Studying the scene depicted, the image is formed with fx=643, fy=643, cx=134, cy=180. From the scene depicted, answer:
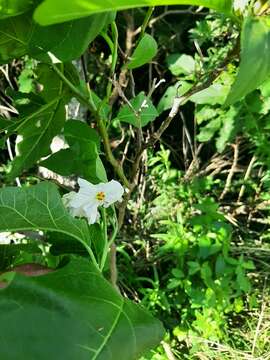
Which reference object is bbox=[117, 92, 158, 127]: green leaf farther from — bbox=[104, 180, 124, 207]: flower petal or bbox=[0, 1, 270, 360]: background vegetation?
bbox=[0, 1, 270, 360]: background vegetation

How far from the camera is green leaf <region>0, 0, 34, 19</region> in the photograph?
539 mm

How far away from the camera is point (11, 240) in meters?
1.99

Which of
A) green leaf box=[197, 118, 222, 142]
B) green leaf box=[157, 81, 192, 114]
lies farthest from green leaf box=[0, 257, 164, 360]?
green leaf box=[197, 118, 222, 142]

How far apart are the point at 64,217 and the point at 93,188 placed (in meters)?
0.07

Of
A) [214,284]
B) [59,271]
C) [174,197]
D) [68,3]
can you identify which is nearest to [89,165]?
[59,271]

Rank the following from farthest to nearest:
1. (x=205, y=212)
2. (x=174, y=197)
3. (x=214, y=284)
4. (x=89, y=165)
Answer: (x=174, y=197) → (x=205, y=212) → (x=214, y=284) → (x=89, y=165)

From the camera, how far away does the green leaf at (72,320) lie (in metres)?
0.50

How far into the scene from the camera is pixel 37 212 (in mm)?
636

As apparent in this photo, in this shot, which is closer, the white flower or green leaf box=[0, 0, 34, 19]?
green leaf box=[0, 0, 34, 19]

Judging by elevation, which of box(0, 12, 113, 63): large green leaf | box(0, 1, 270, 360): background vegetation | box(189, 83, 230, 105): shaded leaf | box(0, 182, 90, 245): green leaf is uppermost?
box(0, 12, 113, 63): large green leaf

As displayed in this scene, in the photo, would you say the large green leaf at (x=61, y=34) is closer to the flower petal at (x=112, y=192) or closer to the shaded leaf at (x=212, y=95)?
the flower petal at (x=112, y=192)

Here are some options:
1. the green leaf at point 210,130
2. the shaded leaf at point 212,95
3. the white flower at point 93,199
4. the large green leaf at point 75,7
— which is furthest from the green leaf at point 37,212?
the green leaf at point 210,130

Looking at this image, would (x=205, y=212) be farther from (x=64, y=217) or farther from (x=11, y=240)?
(x=64, y=217)

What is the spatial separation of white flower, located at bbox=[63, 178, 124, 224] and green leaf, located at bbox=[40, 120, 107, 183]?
2cm
